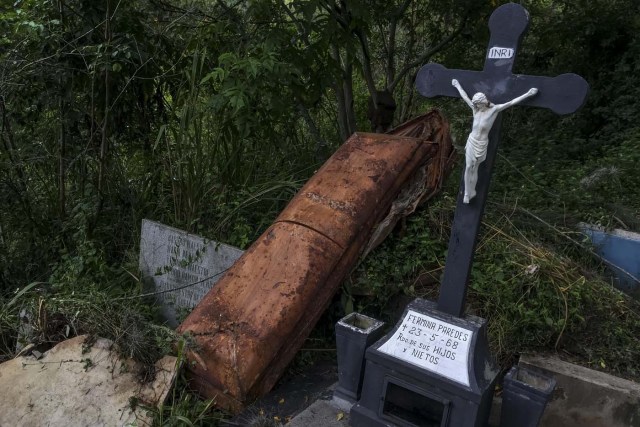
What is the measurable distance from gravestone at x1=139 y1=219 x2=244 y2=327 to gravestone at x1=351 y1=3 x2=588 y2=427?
1.41m

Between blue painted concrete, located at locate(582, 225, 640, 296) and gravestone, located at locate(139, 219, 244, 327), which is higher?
blue painted concrete, located at locate(582, 225, 640, 296)

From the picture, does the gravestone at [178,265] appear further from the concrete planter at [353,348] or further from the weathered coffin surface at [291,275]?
the concrete planter at [353,348]

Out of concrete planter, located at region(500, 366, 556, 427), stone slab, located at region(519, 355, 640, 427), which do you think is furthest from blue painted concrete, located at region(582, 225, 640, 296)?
concrete planter, located at region(500, 366, 556, 427)

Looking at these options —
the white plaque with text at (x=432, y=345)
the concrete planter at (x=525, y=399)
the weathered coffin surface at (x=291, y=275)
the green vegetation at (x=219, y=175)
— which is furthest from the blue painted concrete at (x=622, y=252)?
the white plaque with text at (x=432, y=345)

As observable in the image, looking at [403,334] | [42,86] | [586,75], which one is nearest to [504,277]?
[403,334]

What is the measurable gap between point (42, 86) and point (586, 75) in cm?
582

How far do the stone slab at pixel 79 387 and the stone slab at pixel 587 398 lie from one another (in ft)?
6.09

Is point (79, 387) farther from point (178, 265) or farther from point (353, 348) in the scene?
point (353, 348)

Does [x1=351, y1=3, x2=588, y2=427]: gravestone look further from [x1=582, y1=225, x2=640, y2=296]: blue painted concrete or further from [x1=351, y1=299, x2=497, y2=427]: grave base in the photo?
[x1=582, y1=225, x2=640, y2=296]: blue painted concrete

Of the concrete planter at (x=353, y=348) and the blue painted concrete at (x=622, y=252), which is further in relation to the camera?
the blue painted concrete at (x=622, y=252)

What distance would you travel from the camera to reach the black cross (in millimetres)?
1986

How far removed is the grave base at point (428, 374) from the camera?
212 centimetres

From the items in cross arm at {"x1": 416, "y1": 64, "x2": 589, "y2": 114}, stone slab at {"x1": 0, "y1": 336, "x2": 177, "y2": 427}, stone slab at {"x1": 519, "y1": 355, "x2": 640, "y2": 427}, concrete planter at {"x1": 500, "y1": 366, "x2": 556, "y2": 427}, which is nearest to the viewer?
cross arm at {"x1": 416, "y1": 64, "x2": 589, "y2": 114}

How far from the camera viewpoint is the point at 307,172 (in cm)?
420
